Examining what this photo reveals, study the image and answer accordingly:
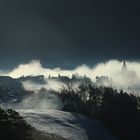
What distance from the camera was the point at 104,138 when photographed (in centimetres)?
15588

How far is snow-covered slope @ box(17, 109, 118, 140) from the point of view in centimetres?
14212

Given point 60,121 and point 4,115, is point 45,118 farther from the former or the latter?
point 4,115

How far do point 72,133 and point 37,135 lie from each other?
77.5 ft

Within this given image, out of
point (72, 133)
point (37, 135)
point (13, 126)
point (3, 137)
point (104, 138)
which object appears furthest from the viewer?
point (104, 138)

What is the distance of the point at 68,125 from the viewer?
156625 mm

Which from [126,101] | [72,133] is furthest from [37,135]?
[126,101]

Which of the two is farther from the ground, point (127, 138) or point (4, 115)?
point (4, 115)

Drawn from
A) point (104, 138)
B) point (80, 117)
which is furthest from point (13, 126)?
point (80, 117)

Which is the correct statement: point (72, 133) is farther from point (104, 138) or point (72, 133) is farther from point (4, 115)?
point (4, 115)

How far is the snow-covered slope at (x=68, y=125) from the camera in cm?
14212

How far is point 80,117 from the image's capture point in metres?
171

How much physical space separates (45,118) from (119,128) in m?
31.9

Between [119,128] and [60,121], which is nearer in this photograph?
[60,121]

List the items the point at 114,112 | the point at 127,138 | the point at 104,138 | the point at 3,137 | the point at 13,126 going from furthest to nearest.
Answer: the point at 114,112
the point at 127,138
the point at 104,138
the point at 13,126
the point at 3,137
